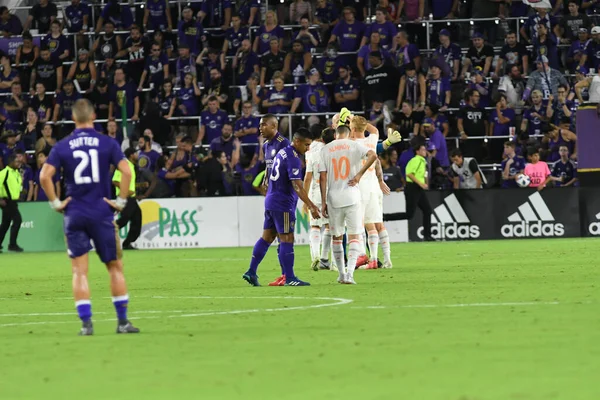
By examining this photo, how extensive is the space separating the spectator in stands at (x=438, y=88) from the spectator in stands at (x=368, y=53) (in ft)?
4.80

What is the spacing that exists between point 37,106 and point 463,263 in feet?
61.6

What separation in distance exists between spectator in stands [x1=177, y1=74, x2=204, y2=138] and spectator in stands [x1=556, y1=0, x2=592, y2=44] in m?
10.0

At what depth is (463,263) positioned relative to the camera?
22.6m

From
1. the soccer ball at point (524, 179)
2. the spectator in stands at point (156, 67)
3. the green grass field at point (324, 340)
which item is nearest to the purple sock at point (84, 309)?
the green grass field at point (324, 340)

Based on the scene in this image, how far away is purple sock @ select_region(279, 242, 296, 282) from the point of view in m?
17.4

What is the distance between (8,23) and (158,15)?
5389mm

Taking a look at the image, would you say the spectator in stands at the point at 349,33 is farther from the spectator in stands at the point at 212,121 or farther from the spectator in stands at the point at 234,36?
the spectator in stands at the point at 212,121

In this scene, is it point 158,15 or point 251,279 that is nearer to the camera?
point 251,279

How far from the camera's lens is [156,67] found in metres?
37.1

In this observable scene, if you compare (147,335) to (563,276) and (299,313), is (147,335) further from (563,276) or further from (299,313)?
(563,276)

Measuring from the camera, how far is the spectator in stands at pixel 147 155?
34125 mm

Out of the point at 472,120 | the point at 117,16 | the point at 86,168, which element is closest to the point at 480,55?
the point at 472,120

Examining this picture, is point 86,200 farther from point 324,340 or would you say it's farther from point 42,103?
point 42,103

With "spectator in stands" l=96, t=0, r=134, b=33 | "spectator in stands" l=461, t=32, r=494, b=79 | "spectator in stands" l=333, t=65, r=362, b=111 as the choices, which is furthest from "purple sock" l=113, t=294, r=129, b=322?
"spectator in stands" l=96, t=0, r=134, b=33
